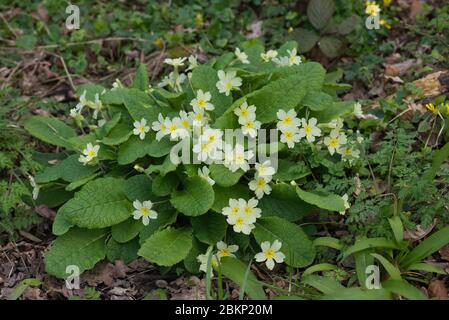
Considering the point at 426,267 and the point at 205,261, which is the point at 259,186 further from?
the point at 426,267

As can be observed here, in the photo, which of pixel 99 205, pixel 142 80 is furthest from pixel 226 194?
pixel 142 80

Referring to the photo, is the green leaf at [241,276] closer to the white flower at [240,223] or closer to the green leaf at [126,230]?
the white flower at [240,223]

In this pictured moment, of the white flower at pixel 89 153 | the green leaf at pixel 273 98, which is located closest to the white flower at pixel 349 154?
the green leaf at pixel 273 98

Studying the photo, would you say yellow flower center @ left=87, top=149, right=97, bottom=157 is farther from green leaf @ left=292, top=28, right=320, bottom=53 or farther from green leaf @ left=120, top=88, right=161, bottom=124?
green leaf @ left=292, top=28, right=320, bottom=53

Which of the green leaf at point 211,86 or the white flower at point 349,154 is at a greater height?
the green leaf at point 211,86

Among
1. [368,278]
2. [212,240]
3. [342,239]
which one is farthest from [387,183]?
[212,240]
